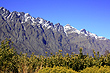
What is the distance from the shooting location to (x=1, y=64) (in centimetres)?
1308

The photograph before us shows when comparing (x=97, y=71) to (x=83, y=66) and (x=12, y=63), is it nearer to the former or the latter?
(x=83, y=66)

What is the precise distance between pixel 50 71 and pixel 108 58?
6.70 m

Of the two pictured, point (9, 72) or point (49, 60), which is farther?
point (49, 60)

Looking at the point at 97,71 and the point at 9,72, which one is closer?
the point at 97,71

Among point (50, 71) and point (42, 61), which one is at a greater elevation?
point (42, 61)

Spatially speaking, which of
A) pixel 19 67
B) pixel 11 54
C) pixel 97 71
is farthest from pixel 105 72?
pixel 11 54

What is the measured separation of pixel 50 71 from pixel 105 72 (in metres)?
3.59

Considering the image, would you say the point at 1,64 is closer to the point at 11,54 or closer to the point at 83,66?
the point at 11,54

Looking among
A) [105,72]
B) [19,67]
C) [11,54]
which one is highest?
[11,54]

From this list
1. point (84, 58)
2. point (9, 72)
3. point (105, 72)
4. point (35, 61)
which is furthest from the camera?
point (84, 58)

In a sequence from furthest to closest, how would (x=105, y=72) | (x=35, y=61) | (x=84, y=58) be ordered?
(x=84, y=58), (x=35, y=61), (x=105, y=72)

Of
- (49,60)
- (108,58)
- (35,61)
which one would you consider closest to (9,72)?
(35,61)

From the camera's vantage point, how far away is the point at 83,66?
14.8 meters

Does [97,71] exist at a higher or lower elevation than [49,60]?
lower
